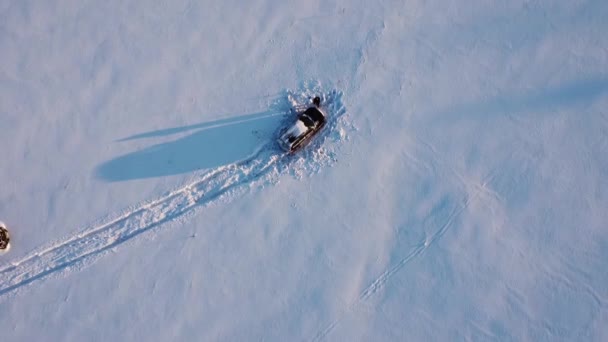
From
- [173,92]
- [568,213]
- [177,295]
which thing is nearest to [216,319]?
[177,295]

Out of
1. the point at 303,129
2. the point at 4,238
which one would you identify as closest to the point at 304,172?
the point at 303,129

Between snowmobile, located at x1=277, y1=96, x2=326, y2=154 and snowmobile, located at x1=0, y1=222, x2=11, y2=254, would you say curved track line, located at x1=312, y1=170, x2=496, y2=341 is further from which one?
snowmobile, located at x1=0, y1=222, x2=11, y2=254

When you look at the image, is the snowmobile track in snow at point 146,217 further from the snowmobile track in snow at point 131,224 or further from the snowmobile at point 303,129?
the snowmobile at point 303,129

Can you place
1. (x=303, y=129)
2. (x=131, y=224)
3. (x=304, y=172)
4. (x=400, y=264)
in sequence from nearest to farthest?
1. (x=303, y=129)
2. (x=400, y=264)
3. (x=131, y=224)
4. (x=304, y=172)

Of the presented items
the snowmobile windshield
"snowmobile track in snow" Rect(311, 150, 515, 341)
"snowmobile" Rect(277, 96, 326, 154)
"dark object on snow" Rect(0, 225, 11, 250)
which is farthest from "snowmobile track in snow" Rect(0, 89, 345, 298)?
"snowmobile track in snow" Rect(311, 150, 515, 341)

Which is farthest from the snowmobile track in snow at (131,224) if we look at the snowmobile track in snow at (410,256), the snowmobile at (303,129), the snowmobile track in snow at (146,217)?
the snowmobile track in snow at (410,256)

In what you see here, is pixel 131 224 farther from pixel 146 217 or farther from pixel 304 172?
pixel 304 172

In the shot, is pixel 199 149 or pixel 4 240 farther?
pixel 199 149
